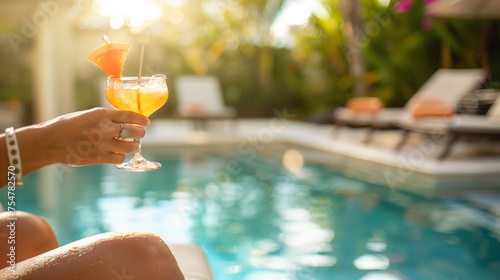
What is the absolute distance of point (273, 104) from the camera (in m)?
15.0

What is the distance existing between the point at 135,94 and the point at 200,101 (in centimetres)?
926

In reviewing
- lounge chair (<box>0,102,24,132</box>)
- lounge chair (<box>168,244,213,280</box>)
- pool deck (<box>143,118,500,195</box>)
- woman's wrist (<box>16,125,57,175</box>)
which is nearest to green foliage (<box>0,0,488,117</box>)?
pool deck (<box>143,118,500,195</box>)

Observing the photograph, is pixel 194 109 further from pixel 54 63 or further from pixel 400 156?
pixel 400 156

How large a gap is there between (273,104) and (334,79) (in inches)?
97.8

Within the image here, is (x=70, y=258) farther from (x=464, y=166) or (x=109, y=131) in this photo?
(x=464, y=166)

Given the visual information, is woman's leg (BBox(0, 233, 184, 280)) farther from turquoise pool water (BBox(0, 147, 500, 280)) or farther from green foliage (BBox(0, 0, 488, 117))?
green foliage (BBox(0, 0, 488, 117))

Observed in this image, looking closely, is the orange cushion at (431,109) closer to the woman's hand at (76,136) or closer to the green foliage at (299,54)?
the green foliage at (299,54)

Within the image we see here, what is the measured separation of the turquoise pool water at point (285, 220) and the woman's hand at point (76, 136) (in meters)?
1.68

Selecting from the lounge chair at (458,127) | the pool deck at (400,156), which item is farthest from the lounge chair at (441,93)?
the lounge chair at (458,127)

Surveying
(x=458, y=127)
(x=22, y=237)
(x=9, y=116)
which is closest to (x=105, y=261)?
(x=22, y=237)

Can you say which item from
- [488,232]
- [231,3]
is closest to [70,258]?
[488,232]

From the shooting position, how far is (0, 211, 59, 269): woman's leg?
1.12m

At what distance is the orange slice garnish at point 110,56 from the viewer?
1199 mm

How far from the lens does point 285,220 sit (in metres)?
3.66
